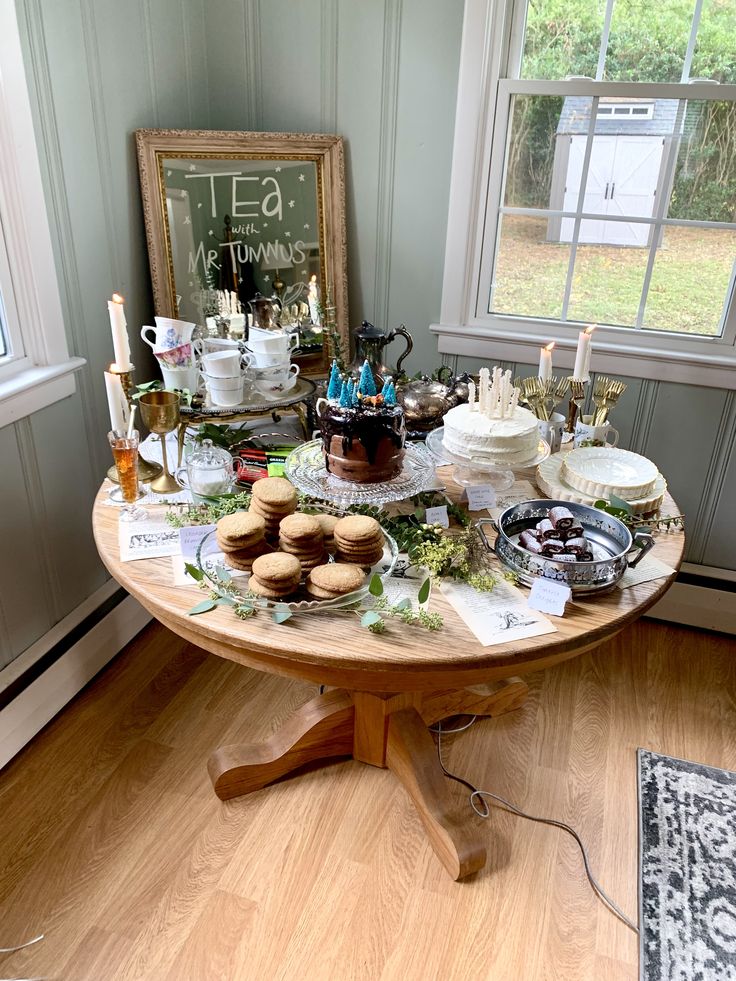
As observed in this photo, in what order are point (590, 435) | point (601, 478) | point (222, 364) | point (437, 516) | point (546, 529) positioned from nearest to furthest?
point (546, 529) → point (437, 516) → point (601, 478) → point (222, 364) → point (590, 435)

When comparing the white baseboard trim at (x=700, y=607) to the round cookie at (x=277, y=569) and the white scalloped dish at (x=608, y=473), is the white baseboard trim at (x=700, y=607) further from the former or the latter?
the round cookie at (x=277, y=569)

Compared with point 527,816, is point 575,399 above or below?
above

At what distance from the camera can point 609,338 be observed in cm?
236

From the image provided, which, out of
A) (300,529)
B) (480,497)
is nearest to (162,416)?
(300,529)

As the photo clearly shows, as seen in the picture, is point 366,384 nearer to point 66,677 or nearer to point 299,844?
point 299,844

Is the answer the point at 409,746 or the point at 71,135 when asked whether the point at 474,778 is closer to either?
the point at 409,746

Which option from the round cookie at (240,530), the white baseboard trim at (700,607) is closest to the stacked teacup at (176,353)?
the round cookie at (240,530)

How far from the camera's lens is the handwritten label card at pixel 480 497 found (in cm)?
164

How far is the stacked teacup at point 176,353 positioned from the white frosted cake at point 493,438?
0.73 m

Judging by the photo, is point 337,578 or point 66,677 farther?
point 66,677

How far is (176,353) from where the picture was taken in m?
1.91

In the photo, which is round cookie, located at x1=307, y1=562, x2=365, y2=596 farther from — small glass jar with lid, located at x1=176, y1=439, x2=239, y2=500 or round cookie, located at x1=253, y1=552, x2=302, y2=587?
small glass jar with lid, located at x1=176, y1=439, x2=239, y2=500

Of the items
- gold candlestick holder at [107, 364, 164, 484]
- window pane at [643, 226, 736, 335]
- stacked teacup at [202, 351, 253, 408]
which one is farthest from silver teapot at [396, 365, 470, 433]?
window pane at [643, 226, 736, 335]

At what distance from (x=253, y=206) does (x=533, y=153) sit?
892mm
